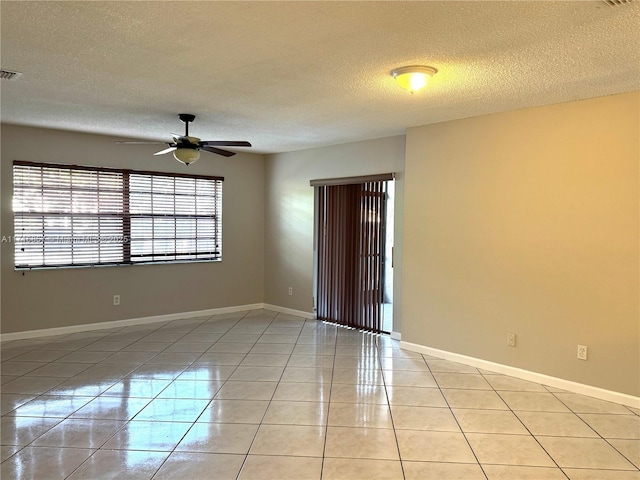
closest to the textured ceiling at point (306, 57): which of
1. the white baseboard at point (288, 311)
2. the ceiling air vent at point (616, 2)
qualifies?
the ceiling air vent at point (616, 2)

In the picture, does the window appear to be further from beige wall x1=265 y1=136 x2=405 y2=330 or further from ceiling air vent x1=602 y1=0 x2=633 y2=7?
ceiling air vent x1=602 y1=0 x2=633 y2=7

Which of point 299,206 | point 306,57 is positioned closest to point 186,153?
point 306,57

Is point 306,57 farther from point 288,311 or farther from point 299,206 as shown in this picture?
point 288,311

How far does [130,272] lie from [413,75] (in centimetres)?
446

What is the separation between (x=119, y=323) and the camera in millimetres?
5750

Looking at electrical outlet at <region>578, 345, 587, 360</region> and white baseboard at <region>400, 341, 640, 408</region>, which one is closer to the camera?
white baseboard at <region>400, 341, 640, 408</region>

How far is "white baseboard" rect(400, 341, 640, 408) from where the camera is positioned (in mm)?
3461

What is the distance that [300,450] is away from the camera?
2.73m

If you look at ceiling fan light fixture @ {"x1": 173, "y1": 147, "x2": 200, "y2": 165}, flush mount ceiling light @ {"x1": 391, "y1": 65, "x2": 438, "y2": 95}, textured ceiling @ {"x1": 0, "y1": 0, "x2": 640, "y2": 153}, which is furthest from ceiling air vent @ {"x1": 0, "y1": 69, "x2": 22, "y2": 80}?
flush mount ceiling light @ {"x1": 391, "y1": 65, "x2": 438, "y2": 95}

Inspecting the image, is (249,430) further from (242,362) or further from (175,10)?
(175,10)

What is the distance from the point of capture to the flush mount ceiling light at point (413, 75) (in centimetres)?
294

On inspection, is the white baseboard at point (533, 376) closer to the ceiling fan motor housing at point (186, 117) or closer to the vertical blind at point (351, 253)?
the vertical blind at point (351, 253)

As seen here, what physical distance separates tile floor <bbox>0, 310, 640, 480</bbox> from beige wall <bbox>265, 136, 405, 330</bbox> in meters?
1.68

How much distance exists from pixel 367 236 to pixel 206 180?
2.51m
